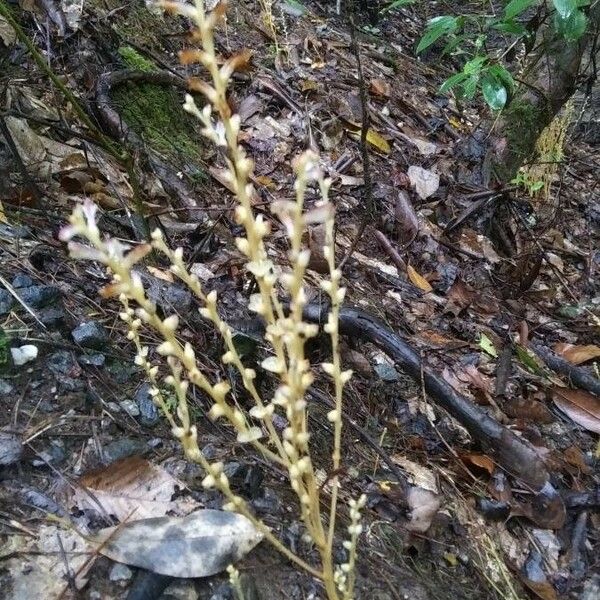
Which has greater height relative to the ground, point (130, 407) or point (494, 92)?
point (494, 92)

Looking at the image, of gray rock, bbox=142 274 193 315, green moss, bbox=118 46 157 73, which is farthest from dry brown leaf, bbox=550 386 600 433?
green moss, bbox=118 46 157 73

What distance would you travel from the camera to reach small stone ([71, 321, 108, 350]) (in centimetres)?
171

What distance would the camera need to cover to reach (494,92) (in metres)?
2.83

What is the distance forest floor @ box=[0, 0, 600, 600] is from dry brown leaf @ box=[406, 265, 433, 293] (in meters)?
0.02

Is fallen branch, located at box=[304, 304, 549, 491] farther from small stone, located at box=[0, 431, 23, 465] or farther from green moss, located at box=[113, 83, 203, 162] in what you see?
green moss, located at box=[113, 83, 203, 162]

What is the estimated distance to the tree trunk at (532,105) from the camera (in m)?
3.88

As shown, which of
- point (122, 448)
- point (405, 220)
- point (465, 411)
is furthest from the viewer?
point (405, 220)

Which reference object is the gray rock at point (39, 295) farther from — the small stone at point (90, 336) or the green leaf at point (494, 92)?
the green leaf at point (494, 92)

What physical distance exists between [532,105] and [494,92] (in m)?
1.35

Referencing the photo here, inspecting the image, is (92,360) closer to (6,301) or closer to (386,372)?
(6,301)

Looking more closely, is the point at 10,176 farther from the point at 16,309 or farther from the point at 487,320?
the point at 487,320

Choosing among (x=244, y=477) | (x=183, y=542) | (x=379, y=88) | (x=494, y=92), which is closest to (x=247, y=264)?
(x=183, y=542)

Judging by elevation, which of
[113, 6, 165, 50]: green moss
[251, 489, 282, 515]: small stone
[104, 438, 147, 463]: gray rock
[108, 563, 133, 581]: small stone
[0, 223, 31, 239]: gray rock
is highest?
[113, 6, 165, 50]: green moss

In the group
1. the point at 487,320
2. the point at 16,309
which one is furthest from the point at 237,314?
the point at 487,320
